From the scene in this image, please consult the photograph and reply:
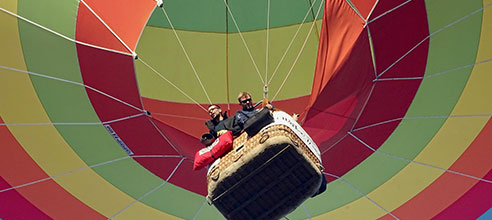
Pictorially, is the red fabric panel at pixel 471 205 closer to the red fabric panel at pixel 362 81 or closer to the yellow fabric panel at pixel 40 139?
the red fabric panel at pixel 362 81

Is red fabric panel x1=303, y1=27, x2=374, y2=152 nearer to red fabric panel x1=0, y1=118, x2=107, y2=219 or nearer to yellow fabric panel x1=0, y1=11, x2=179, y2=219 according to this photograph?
yellow fabric panel x1=0, y1=11, x2=179, y2=219

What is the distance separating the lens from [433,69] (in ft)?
21.4

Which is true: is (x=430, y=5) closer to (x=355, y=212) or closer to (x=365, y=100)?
(x=365, y=100)

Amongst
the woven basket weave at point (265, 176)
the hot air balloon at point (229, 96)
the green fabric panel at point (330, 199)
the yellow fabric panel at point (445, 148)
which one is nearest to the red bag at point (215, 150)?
the woven basket weave at point (265, 176)

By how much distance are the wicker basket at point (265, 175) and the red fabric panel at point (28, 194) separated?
6.53ft

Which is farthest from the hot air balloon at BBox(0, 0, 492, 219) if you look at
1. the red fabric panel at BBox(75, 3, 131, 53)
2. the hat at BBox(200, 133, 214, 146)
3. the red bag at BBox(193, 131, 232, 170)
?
the red bag at BBox(193, 131, 232, 170)

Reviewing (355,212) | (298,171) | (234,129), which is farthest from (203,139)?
(355,212)

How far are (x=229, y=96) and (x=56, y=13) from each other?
5.80 feet

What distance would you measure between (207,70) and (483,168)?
2.66 metres

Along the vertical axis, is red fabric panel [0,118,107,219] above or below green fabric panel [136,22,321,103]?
below

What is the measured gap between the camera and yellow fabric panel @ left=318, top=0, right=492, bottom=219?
6609mm

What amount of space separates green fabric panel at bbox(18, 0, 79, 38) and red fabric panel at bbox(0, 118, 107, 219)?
3.59 feet

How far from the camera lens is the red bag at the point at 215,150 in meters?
5.52

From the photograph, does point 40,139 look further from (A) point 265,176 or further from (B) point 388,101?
(B) point 388,101
